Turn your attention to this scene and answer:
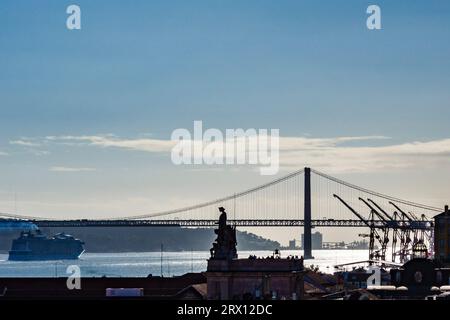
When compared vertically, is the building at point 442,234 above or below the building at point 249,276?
above

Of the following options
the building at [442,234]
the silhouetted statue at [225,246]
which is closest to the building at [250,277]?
the silhouetted statue at [225,246]

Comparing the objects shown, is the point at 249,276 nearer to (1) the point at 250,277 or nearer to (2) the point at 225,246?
(1) the point at 250,277

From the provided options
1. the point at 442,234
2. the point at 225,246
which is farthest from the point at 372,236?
the point at 225,246

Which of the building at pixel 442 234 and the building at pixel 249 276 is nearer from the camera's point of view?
the building at pixel 249 276

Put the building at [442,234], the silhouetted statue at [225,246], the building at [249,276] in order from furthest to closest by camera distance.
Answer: the building at [442,234] → the silhouetted statue at [225,246] → the building at [249,276]

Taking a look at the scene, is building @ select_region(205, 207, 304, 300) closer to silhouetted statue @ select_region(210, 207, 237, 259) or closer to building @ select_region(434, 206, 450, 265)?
silhouetted statue @ select_region(210, 207, 237, 259)

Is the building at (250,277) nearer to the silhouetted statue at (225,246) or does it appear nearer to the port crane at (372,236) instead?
the silhouetted statue at (225,246)

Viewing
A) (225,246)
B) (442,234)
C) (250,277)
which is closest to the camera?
(250,277)

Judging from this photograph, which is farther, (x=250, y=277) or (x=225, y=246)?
(x=225, y=246)

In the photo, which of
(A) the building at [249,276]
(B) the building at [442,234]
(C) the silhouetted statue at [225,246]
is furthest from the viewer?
(B) the building at [442,234]

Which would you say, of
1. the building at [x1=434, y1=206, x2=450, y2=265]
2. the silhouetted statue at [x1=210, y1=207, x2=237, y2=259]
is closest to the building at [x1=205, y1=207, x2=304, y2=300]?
the silhouetted statue at [x1=210, y1=207, x2=237, y2=259]

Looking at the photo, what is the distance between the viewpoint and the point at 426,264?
74.8m
